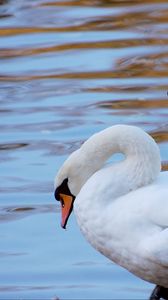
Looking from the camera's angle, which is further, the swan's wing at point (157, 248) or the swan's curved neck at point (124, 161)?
the swan's curved neck at point (124, 161)

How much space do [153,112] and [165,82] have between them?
3.60ft

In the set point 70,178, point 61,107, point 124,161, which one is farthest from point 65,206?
point 61,107

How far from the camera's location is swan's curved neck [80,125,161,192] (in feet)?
20.5

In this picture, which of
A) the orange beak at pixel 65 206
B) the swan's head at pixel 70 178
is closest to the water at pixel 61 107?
the orange beak at pixel 65 206

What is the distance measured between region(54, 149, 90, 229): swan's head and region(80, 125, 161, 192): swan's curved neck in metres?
0.02

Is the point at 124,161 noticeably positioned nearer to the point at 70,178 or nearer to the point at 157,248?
the point at 70,178

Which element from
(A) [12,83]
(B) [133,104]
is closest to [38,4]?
(A) [12,83]

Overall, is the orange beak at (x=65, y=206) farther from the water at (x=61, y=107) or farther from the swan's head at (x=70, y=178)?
the water at (x=61, y=107)

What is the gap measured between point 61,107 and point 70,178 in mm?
4375

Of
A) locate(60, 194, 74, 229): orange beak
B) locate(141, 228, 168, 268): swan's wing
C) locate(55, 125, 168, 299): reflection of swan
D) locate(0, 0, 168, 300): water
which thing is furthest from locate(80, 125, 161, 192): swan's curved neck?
locate(0, 0, 168, 300): water

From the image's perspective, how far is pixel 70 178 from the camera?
641 cm

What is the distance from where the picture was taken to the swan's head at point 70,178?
638 centimetres

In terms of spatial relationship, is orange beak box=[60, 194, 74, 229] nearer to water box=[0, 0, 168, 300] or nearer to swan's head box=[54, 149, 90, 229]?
swan's head box=[54, 149, 90, 229]

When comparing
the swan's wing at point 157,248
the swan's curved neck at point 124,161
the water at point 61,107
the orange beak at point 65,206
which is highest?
the swan's curved neck at point 124,161
